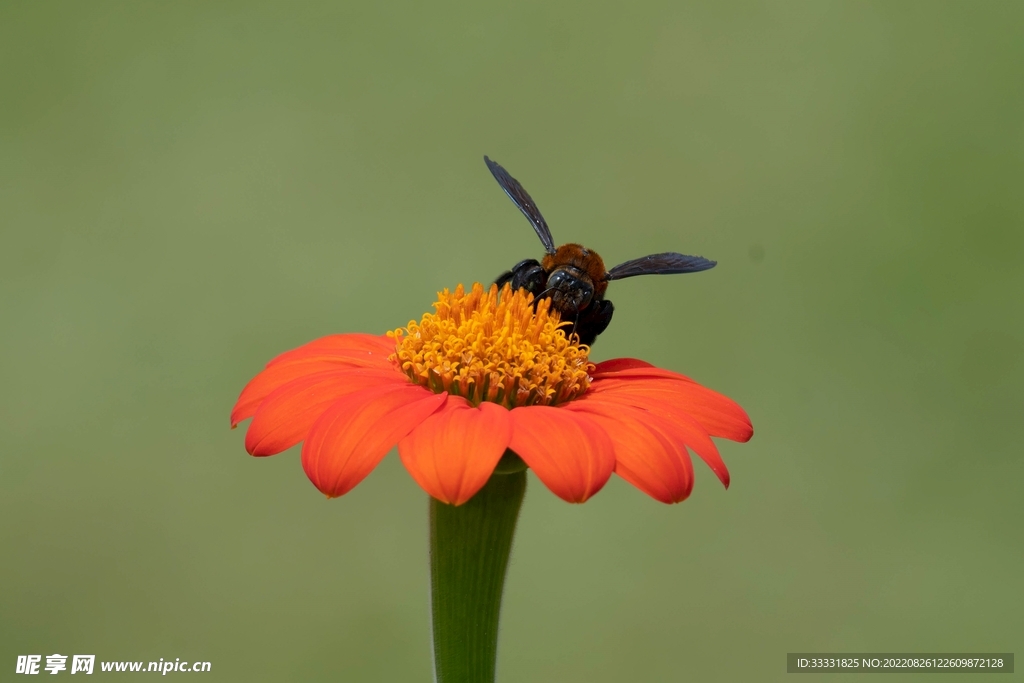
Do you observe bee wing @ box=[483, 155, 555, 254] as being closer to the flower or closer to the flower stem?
the flower

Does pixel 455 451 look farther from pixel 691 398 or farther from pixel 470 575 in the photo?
pixel 691 398

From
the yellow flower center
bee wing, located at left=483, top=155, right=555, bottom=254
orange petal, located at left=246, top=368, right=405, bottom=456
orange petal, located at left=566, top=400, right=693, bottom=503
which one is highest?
bee wing, located at left=483, top=155, right=555, bottom=254

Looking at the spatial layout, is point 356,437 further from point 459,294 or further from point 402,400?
point 459,294

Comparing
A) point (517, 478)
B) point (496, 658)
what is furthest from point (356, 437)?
point (496, 658)

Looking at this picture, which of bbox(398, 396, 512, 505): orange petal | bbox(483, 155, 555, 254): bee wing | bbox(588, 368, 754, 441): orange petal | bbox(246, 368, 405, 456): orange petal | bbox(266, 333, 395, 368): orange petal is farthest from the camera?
bbox(483, 155, 555, 254): bee wing

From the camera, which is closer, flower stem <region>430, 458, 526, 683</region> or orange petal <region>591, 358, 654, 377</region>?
flower stem <region>430, 458, 526, 683</region>

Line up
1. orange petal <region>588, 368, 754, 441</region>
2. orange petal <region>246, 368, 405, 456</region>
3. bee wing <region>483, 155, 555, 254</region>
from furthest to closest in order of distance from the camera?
A: bee wing <region>483, 155, 555, 254</region>, orange petal <region>588, 368, 754, 441</region>, orange petal <region>246, 368, 405, 456</region>

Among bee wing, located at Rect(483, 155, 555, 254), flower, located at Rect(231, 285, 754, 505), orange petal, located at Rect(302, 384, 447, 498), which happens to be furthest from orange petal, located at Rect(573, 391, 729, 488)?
bee wing, located at Rect(483, 155, 555, 254)

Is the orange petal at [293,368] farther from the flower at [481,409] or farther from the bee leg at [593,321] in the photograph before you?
the bee leg at [593,321]
